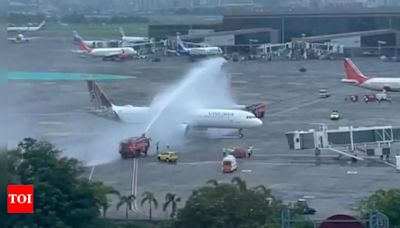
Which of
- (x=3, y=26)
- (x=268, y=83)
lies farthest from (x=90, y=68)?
(x=3, y=26)

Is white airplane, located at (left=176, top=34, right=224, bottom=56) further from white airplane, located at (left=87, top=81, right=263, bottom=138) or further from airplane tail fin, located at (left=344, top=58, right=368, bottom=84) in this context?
white airplane, located at (left=87, top=81, right=263, bottom=138)

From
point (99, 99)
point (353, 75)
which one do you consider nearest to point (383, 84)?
point (353, 75)

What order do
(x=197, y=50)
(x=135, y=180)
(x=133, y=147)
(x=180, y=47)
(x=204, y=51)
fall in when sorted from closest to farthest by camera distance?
1. (x=135, y=180)
2. (x=133, y=147)
3. (x=204, y=51)
4. (x=197, y=50)
5. (x=180, y=47)

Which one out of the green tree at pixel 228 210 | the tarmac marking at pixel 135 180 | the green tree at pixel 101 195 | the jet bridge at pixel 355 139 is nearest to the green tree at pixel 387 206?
the green tree at pixel 228 210

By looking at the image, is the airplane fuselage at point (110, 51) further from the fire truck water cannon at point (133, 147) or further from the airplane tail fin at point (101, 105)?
the fire truck water cannon at point (133, 147)

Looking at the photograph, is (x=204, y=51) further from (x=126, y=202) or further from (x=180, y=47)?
(x=126, y=202)

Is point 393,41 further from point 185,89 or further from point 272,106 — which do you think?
point 185,89

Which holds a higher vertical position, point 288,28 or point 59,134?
point 288,28
